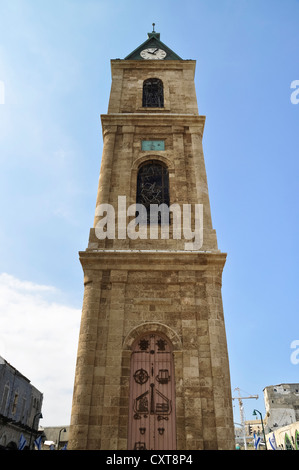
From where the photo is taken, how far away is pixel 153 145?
15.5 meters

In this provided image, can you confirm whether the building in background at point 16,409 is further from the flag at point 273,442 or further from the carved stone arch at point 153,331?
the flag at point 273,442

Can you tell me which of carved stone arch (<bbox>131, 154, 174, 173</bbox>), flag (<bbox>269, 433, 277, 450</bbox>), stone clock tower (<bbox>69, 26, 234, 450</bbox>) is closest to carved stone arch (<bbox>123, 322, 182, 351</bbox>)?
stone clock tower (<bbox>69, 26, 234, 450</bbox>)

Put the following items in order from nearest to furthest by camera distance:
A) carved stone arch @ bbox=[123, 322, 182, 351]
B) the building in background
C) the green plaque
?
carved stone arch @ bbox=[123, 322, 182, 351] < the green plaque < the building in background

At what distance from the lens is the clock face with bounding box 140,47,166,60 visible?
20.5 meters

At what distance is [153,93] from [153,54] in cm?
408

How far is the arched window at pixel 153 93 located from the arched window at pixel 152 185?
14.0 ft

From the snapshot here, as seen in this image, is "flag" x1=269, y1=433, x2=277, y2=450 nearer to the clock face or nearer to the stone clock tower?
the stone clock tower

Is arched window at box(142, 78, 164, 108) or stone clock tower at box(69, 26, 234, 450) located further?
arched window at box(142, 78, 164, 108)

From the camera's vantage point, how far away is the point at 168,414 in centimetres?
970

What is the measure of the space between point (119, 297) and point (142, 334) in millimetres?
1321

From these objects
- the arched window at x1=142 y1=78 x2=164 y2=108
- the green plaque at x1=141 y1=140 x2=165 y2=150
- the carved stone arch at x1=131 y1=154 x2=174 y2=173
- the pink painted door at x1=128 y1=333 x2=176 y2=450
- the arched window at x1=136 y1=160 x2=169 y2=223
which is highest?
the arched window at x1=142 y1=78 x2=164 y2=108

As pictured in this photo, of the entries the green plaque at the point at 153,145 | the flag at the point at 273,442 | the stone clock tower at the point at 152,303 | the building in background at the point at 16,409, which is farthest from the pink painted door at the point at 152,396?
the flag at the point at 273,442

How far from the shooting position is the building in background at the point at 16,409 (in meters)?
25.0

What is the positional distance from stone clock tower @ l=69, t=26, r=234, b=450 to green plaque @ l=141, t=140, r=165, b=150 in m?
0.04
